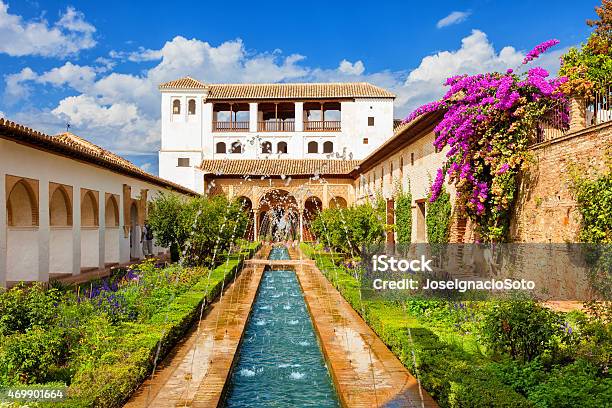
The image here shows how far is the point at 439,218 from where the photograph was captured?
15.1 meters

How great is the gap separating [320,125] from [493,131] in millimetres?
27529

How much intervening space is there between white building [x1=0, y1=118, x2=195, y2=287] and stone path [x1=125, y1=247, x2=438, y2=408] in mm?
4955

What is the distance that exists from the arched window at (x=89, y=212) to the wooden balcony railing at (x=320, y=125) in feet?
75.3

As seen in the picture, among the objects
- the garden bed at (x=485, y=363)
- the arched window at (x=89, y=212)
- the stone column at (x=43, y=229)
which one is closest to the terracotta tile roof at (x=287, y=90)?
the arched window at (x=89, y=212)

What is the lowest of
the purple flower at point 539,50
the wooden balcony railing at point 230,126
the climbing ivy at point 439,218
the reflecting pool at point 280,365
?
the reflecting pool at point 280,365

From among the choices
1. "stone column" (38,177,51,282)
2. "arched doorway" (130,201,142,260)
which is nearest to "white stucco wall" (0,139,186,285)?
"stone column" (38,177,51,282)

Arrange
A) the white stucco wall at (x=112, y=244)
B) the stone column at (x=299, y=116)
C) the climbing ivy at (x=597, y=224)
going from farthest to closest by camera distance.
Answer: the stone column at (x=299, y=116)
the white stucco wall at (x=112, y=244)
the climbing ivy at (x=597, y=224)

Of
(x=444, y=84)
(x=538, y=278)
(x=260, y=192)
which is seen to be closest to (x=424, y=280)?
(x=538, y=278)

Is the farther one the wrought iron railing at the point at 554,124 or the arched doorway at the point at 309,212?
the arched doorway at the point at 309,212

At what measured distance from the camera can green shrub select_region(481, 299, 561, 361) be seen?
6.37m

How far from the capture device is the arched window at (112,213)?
61.9 feet

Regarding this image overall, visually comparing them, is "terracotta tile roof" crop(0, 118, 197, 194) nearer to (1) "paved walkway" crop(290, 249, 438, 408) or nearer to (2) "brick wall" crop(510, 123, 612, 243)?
(1) "paved walkway" crop(290, 249, 438, 408)

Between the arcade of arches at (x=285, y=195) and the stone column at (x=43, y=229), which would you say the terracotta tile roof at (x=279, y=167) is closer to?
the arcade of arches at (x=285, y=195)

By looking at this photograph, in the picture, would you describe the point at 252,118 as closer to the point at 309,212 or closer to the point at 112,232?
the point at 309,212
